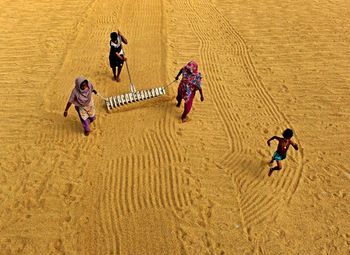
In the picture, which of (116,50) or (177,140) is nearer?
(177,140)

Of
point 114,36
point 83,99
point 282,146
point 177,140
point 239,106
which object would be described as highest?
point 114,36

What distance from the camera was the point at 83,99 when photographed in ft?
22.4

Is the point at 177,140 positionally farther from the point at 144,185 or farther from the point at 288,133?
the point at 288,133

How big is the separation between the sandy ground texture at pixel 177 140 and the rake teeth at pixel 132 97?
0.18 m

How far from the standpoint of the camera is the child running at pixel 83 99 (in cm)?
664

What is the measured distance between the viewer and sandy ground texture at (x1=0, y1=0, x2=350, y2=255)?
5.88 m

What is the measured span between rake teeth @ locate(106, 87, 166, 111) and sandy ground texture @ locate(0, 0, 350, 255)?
0.18 meters

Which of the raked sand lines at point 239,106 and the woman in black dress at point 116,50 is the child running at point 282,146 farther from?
the woman in black dress at point 116,50

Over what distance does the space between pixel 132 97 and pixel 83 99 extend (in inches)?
57.1

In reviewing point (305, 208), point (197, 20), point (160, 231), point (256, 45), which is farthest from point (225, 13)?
point (160, 231)

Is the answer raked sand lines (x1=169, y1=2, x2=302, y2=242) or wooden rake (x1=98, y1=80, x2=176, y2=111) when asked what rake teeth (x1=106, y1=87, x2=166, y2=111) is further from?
raked sand lines (x1=169, y1=2, x2=302, y2=242)

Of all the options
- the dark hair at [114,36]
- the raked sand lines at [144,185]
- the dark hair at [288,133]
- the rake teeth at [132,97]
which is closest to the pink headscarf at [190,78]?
the rake teeth at [132,97]

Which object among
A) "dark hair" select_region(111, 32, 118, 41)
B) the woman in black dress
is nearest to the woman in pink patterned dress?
the woman in black dress

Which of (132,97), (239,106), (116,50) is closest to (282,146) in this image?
(239,106)
